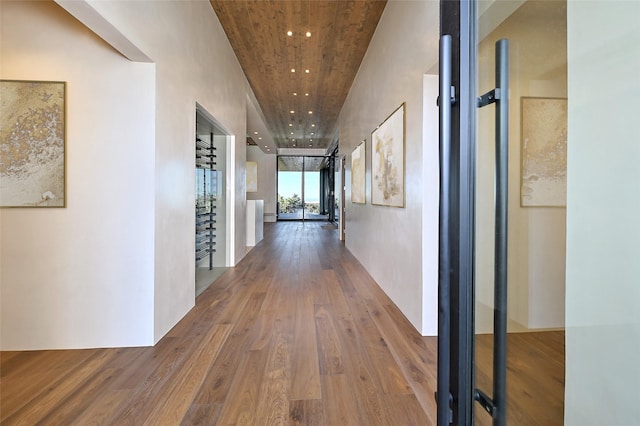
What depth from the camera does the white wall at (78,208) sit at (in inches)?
87.9

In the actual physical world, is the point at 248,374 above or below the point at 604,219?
below

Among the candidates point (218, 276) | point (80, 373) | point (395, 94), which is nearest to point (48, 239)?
point (80, 373)

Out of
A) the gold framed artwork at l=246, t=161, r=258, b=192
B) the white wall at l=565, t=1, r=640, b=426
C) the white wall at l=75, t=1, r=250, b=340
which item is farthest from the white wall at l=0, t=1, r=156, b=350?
the gold framed artwork at l=246, t=161, r=258, b=192

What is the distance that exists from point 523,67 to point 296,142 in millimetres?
12570

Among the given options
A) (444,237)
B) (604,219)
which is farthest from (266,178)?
(604,219)

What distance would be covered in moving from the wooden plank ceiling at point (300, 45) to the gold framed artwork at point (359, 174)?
156 cm

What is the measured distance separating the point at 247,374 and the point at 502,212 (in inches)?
75.4

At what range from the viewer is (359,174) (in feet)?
17.1

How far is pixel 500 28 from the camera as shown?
0.62m

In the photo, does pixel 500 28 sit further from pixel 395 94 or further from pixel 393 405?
pixel 395 94

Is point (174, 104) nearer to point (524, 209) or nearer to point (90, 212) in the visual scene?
point (90, 212)

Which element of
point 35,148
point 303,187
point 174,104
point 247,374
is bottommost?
point 247,374

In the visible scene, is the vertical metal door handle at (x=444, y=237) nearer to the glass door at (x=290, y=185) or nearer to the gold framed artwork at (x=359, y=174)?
the gold framed artwork at (x=359, y=174)

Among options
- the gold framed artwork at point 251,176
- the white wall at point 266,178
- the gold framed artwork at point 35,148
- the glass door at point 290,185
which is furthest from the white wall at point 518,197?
the glass door at point 290,185
